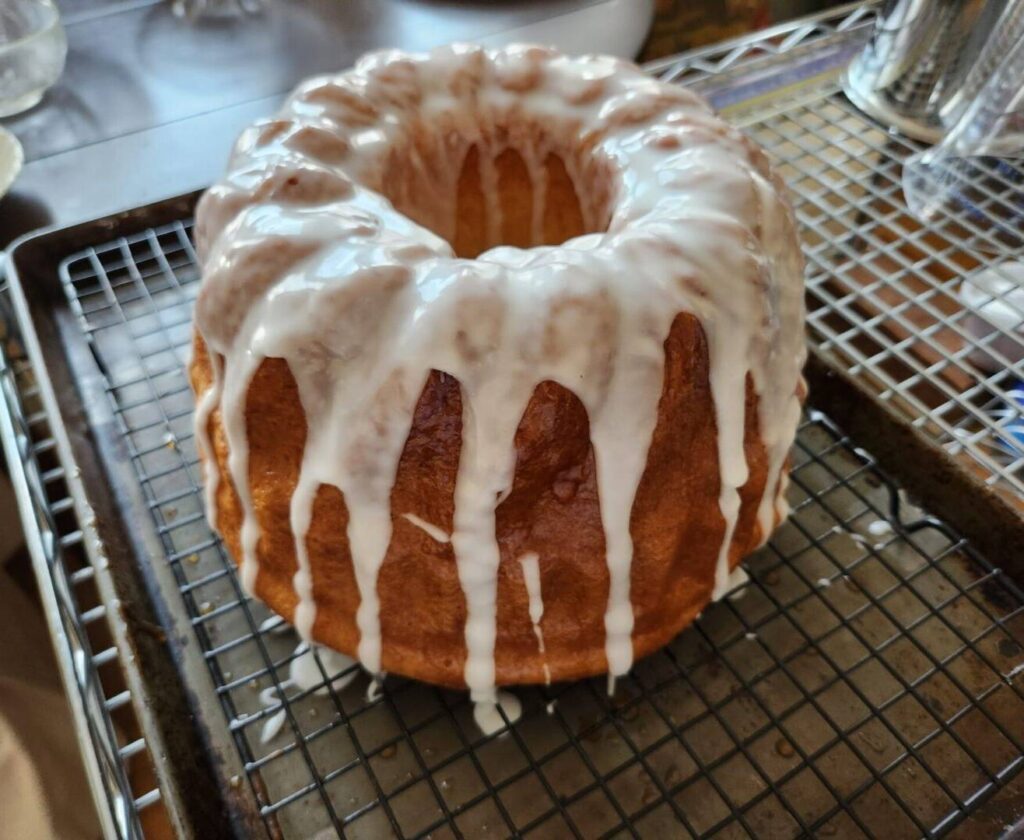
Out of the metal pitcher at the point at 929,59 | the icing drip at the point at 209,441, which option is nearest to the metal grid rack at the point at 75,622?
the icing drip at the point at 209,441

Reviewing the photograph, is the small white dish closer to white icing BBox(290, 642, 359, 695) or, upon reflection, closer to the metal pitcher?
white icing BBox(290, 642, 359, 695)

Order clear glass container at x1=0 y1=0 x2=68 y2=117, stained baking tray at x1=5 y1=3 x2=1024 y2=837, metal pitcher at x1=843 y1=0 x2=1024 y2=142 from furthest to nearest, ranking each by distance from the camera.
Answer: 1. clear glass container at x1=0 y1=0 x2=68 y2=117
2. metal pitcher at x1=843 y1=0 x2=1024 y2=142
3. stained baking tray at x1=5 y1=3 x2=1024 y2=837

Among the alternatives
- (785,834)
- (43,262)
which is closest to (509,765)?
(785,834)

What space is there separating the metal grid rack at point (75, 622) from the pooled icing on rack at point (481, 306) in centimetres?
18

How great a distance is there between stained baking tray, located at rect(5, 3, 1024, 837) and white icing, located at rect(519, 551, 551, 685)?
123mm

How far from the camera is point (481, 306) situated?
71 centimetres

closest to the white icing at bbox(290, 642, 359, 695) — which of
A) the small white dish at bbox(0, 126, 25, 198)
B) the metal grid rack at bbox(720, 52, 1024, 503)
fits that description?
the metal grid rack at bbox(720, 52, 1024, 503)

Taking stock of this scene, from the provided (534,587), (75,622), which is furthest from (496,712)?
(75,622)

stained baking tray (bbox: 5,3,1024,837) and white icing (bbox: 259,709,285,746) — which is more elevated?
stained baking tray (bbox: 5,3,1024,837)

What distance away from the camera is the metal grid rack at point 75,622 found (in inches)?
30.9

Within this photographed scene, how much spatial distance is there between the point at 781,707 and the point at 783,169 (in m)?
0.96

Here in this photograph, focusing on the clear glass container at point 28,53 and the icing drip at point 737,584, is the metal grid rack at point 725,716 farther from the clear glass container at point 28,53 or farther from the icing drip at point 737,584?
the clear glass container at point 28,53

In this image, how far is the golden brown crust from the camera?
29.8 inches

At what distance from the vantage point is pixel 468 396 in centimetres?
72
